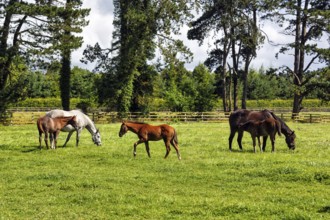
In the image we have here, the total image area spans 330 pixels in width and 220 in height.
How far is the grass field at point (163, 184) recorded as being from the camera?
970cm

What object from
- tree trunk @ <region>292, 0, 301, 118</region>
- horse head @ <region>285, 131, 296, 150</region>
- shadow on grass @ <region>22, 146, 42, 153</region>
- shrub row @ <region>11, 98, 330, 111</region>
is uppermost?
tree trunk @ <region>292, 0, 301, 118</region>

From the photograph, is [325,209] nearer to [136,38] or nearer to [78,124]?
[78,124]

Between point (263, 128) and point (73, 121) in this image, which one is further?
point (73, 121)

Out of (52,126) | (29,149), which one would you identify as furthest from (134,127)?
(29,149)

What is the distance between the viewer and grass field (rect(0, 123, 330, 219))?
9.70 metres

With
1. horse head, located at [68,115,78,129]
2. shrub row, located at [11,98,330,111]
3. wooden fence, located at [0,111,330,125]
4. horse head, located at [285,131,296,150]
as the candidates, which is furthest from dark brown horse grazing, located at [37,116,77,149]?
shrub row, located at [11,98,330,111]

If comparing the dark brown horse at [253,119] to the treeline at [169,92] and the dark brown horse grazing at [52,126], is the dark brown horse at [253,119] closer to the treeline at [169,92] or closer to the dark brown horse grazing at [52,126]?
the dark brown horse grazing at [52,126]

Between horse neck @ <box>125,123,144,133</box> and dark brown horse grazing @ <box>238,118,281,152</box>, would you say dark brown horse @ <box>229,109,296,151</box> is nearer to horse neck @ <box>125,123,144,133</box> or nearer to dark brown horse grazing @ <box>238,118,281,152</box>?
dark brown horse grazing @ <box>238,118,281,152</box>

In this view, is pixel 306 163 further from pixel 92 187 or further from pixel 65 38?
pixel 65 38

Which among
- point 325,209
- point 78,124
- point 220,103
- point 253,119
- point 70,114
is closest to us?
point 325,209

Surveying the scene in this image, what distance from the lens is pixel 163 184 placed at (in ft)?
42.2

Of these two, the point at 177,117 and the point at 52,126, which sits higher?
the point at 52,126

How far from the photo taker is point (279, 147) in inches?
826

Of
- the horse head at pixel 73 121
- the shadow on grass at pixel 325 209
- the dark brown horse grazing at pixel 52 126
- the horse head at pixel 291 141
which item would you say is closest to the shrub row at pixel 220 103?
the horse head at pixel 73 121
